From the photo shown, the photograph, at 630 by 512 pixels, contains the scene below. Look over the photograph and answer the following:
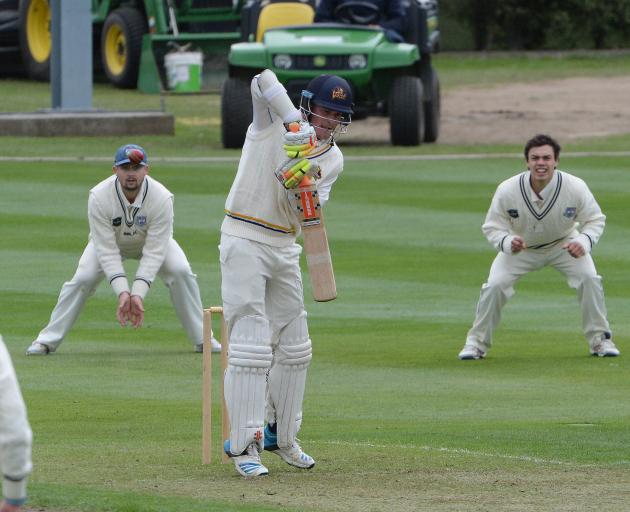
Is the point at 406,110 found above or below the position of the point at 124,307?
below

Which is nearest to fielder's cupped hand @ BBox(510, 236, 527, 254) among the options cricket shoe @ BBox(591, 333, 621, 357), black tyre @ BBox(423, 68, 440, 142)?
cricket shoe @ BBox(591, 333, 621, 357)

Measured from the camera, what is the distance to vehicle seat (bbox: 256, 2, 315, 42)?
27.9 meters

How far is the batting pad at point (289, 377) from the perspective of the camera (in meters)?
8.17

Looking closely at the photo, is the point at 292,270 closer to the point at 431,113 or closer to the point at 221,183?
the point at 221,183

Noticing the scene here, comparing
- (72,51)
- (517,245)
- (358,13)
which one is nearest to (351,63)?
(358,13)

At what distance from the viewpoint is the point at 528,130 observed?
3008 cm

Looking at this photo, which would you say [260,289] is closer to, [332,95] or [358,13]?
[332,95]

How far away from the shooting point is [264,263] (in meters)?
8.03

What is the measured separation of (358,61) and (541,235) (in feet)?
42.5

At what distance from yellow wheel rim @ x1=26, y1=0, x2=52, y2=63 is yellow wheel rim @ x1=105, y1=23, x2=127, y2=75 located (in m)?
1.54

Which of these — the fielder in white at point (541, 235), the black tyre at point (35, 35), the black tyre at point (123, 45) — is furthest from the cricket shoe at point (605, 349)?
the black tyre at point (35, 35)

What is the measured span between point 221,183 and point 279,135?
15982 mm

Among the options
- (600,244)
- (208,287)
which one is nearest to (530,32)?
(600,244)

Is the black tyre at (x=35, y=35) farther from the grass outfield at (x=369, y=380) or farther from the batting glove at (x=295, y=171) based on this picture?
the batting glove at (x=295, y=171)
